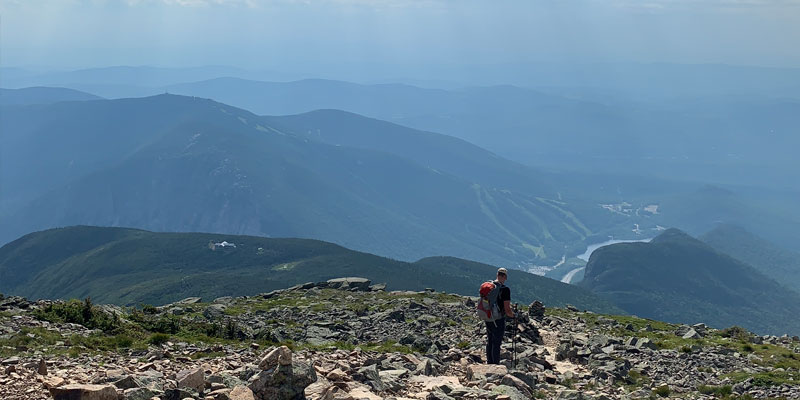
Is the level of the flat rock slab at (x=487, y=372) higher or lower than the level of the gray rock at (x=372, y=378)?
higher

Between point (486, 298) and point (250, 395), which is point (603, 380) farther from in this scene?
point (250, 395)

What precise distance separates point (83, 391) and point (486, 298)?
16039 mm

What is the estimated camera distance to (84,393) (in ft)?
→ 58.9

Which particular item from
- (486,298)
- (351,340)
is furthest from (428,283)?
(486,298)

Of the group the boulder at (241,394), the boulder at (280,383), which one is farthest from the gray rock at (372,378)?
the boulder at (241,394)

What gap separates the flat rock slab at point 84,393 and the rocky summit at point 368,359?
36 mm

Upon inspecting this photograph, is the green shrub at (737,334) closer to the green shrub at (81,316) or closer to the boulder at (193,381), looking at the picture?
the boulder at (193,381)

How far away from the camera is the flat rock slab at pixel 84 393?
58.9 ft

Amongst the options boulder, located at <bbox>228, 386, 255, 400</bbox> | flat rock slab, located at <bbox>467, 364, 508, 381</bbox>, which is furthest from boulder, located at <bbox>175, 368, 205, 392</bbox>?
flat rock slab, located at <bbox>467, 364, 508, 381</bbox>

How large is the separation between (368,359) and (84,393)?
40.3 ft

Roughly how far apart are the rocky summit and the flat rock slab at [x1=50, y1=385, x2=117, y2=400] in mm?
36

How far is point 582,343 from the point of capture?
3656cm

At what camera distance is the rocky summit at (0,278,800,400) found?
20.1 meters

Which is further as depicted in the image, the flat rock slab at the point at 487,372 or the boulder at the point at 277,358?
the flat rock slab at the point at 487,372
